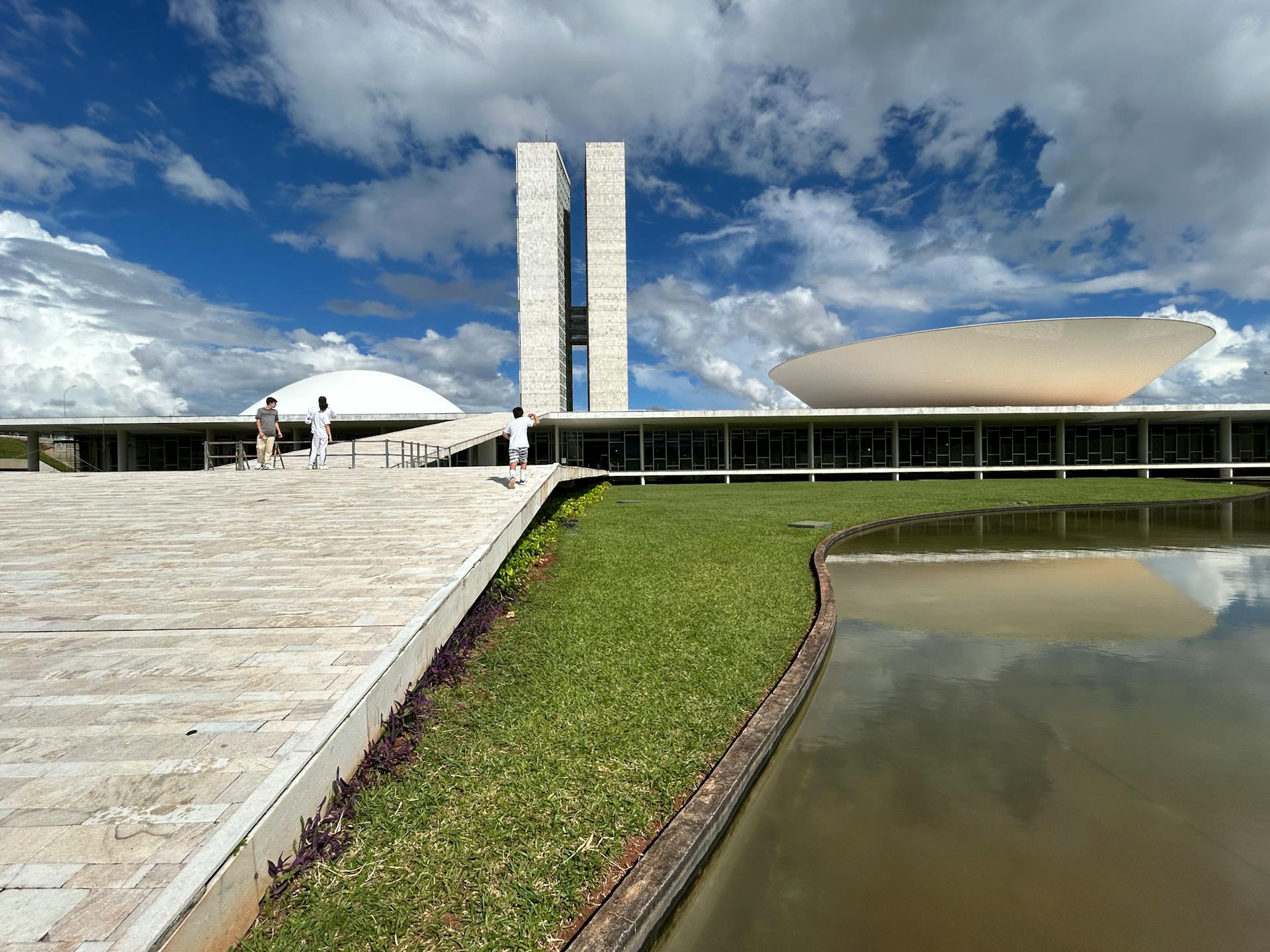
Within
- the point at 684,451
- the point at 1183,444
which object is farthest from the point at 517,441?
the point at 1183,444

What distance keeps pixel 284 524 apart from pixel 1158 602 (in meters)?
10.6

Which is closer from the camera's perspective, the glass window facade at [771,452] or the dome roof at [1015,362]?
the dome roof at [1015,362]

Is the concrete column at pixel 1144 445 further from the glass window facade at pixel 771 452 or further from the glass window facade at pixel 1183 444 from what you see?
the glass window facade at pixel 771 452

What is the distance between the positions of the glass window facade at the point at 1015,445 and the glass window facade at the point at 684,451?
14.6m

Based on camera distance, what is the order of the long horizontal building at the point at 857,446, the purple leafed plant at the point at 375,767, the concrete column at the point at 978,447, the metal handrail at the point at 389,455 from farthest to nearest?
the concrete column at the point at 978,447, the long horizontal building at the point at 857,446, the metal handrail at the point at 389,455, the purple leafed plant at the point at 375,767

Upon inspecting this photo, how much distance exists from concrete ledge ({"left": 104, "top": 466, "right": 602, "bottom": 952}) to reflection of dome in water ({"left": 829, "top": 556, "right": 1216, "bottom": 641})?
527 centimetres

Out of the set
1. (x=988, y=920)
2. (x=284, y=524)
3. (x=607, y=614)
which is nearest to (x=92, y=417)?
(x=284, y=524)

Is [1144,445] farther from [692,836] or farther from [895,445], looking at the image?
[692,836]

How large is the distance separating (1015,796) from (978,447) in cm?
3352

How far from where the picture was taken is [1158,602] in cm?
746

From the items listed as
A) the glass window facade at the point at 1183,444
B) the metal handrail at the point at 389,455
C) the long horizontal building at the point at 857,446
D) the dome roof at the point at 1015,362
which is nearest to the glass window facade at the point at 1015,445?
the long horizontal building at the point at 857,446

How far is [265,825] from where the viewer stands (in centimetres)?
243

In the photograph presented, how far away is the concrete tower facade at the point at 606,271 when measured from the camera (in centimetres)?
4028

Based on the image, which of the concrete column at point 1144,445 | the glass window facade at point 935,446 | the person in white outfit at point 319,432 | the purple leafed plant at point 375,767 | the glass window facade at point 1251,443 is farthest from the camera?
the glass window facade at point 1251,443
